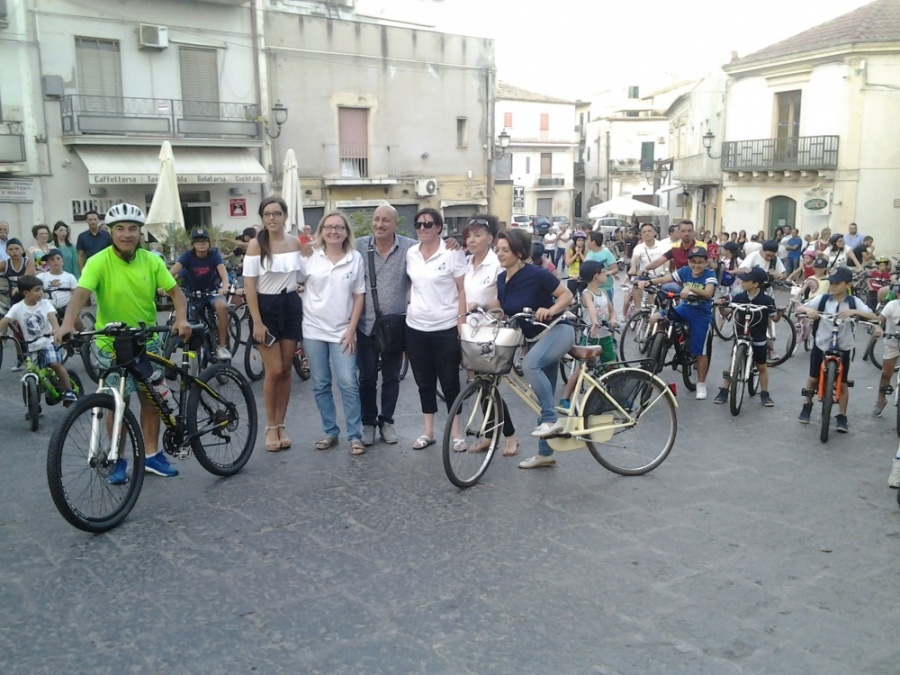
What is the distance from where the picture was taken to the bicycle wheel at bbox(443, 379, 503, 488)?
A: 5961 millimetres

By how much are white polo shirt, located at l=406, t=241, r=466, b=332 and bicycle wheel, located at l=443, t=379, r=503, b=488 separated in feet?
2.38

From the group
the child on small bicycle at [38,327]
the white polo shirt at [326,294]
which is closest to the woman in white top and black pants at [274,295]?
the white polo shirt at [326,294]

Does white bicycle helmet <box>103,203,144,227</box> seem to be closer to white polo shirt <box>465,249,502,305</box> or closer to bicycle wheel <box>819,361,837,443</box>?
white polo shirt <box>465,249,502,305</box>

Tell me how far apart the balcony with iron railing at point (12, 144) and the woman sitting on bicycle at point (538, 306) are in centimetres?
1946

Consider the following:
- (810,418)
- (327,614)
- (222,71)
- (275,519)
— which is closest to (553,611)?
(327,614)

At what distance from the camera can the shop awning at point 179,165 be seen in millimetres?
22969

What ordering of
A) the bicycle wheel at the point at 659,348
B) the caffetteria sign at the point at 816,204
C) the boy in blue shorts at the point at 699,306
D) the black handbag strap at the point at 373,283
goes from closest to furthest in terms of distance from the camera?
1. the black handbag strap at the point at 373,283
2. the boy in blue shorts at the point at 699,306
3. the bicycle wheel at the point at 659,348
4. the caffetteria sign at the point at 816,204

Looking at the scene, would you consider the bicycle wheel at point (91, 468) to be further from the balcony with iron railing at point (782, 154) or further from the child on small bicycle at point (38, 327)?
the balcony with iron railing at point (782, 154)

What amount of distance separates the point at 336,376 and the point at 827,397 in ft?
13.3

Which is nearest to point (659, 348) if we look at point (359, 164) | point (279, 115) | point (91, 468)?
point (91, 468)

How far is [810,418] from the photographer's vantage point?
816cm

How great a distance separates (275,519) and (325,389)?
156 centimetres

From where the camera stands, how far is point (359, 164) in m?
29.6

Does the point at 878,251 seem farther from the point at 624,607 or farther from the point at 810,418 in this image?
the point at 624,607
